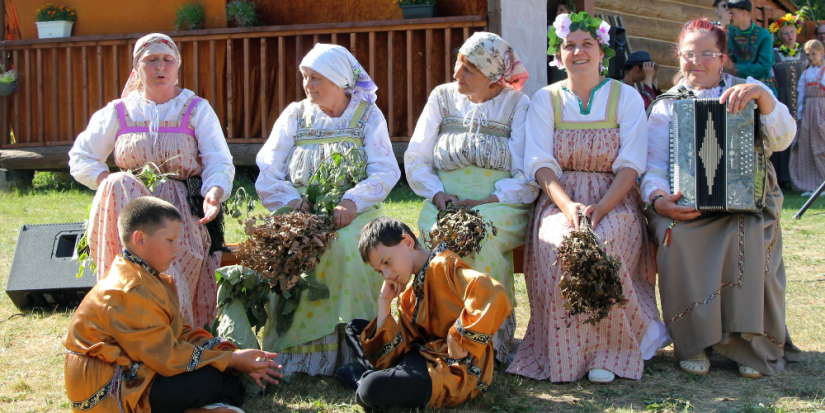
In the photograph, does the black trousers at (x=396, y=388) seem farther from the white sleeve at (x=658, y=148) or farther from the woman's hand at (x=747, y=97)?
the woman's hand at (x=747, y=97)

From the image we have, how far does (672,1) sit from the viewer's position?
12281mm

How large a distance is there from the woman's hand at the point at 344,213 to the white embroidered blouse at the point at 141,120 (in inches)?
24.4

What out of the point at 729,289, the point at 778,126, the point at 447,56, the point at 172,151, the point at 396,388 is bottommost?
the point at 396,388

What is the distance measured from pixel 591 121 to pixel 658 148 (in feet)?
1.33

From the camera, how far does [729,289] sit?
3.73 metres

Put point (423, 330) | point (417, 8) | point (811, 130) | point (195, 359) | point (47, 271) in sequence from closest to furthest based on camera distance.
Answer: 1. point (195, 359)
2. point (423, 330)
3. point (47, 271)
4. point (417, 8)
5. point (811, 130)

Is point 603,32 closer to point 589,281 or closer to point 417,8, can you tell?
point 589,281

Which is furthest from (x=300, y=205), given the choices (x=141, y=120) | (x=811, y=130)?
(x=811, y=130)

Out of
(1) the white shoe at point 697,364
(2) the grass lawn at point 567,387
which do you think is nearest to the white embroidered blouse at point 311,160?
(2) the grass lawn at point 567,387

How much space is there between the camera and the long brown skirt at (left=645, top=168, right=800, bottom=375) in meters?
3.67

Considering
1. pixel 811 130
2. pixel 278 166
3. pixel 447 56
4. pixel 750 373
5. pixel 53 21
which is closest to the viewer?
pixel 750 373

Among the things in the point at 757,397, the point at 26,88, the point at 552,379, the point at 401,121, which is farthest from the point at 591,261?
the point at 26,88

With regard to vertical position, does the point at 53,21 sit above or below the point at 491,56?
above

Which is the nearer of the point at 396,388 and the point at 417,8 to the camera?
the point at 396,388
